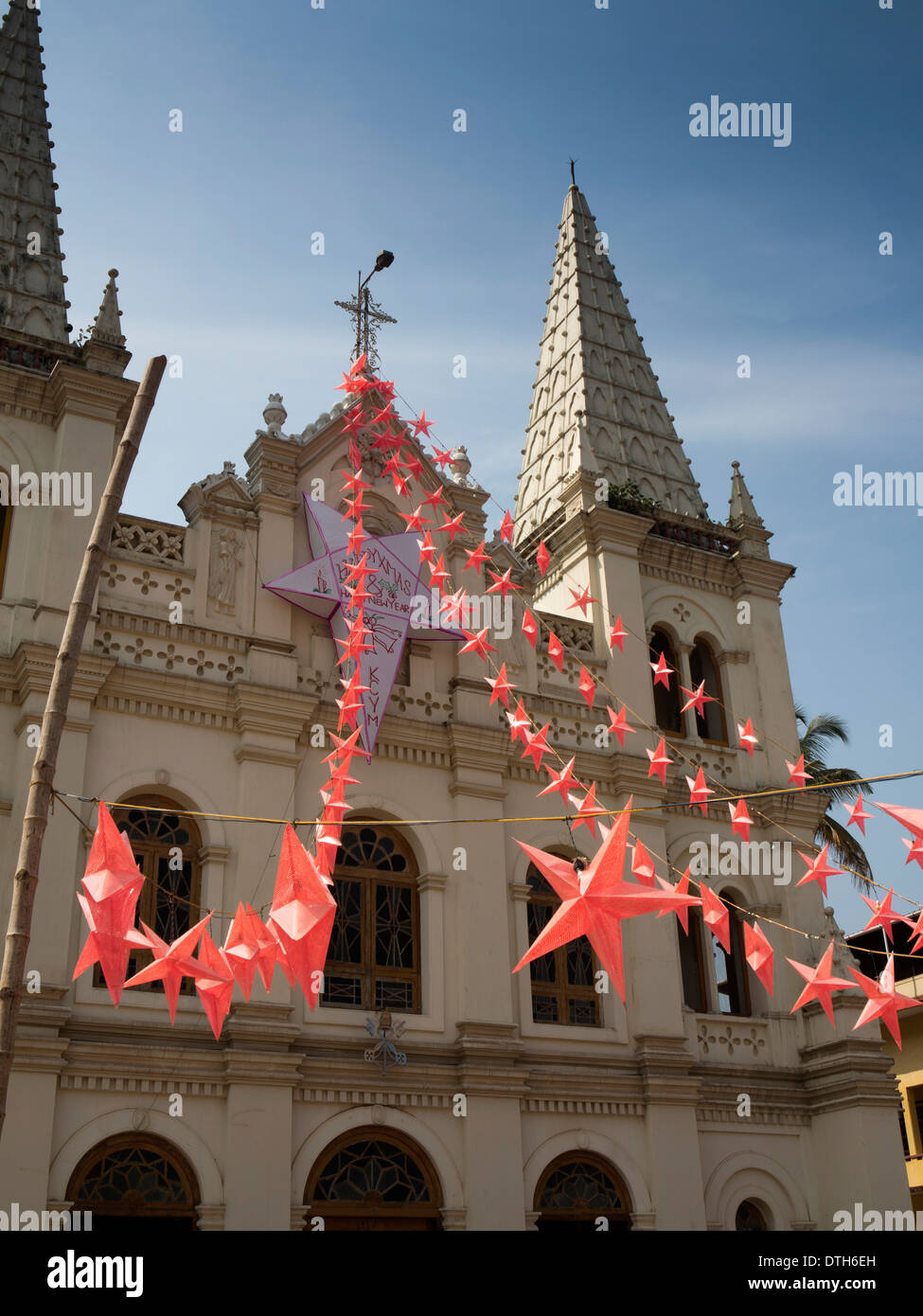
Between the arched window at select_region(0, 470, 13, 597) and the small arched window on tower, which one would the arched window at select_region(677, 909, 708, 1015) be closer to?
the small arched window on tower

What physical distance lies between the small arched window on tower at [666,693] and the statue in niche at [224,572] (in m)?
7.66

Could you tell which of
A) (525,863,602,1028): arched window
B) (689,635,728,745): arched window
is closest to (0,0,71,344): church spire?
(525,863,602,1028): arched window

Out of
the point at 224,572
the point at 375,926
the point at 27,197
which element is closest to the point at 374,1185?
the point at 375,926

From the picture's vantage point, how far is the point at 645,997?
18.9m

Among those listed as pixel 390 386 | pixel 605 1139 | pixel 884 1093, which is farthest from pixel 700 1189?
pixel 390 386

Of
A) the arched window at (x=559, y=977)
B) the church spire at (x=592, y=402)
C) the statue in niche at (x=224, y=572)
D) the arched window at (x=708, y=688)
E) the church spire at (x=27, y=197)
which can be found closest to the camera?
the statue in niche at (x=224, y=572)

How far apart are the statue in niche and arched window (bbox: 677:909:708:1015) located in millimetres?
8637

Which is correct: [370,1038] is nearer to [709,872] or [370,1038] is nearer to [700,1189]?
[700,1189]

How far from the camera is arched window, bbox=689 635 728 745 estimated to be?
2291 cm

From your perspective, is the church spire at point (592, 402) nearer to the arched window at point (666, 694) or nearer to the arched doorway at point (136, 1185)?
the arched window at point (666, 694)

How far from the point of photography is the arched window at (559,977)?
60.7 ft

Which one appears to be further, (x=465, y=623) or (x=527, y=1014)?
(x=465, y=623)

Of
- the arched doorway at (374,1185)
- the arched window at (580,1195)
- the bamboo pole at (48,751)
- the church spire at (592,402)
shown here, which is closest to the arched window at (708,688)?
the church spire at (592,402)

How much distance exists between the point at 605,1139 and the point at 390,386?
1139 cm
